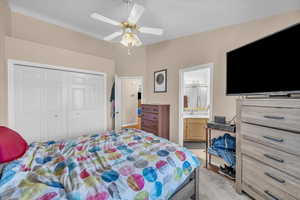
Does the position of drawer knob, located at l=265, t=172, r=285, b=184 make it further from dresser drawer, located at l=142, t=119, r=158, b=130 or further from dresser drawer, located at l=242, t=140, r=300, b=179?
dresser drawer, located at l=142, t=119, r=158, b=130

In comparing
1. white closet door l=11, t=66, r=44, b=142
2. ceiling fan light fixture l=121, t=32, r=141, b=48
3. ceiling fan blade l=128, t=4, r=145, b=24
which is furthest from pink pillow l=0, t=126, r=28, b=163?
ceiling fan blade l=128, t=4, r=145, b=24

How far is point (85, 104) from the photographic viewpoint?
3053 mm

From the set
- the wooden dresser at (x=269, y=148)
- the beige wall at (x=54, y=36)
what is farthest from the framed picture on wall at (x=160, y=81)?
the wooden dresser at (x=269, y=148)

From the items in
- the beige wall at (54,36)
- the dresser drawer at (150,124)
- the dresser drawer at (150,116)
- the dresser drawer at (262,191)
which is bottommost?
the dresser drawer at (262,191)

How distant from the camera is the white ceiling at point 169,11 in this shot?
2018 mm

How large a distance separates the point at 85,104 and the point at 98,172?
2.31 metres

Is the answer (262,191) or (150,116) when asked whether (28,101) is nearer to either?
(150,116)

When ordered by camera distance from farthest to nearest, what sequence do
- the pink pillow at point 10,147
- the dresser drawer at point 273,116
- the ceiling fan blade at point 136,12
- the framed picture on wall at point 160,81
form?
the framed picture on wall at point 160,81, the ceiling fan blade at point 136,12, the dresser drawer at point 273,116, the pink pillow at point 10,147

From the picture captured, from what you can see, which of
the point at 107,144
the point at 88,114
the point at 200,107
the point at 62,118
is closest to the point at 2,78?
the point at 62,118

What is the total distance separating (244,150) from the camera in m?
1.67

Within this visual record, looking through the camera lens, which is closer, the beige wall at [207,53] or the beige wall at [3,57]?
the beige wall at [3,57]

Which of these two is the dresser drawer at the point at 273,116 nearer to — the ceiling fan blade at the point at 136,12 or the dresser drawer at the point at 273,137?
the dresser drawer at the point at 273,137

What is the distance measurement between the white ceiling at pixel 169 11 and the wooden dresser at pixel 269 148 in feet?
5.03

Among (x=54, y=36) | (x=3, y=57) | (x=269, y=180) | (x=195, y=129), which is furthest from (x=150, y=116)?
(x=3, y=57)
